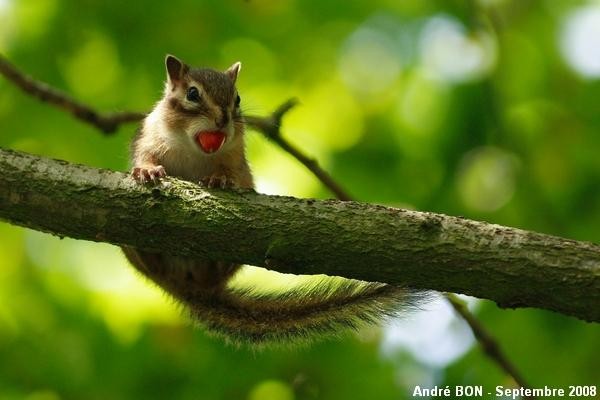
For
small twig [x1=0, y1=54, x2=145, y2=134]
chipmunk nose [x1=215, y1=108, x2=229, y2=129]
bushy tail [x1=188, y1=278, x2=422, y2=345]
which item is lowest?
bushy tail [x1=188, y1=278, x2=422, y2=345]

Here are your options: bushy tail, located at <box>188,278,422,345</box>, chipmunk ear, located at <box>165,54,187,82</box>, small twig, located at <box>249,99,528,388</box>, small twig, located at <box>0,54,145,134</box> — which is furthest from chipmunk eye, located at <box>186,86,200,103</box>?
bushy tail, located at <box>188,278,422,345</box>

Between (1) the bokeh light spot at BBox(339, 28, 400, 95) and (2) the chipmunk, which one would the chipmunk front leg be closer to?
(2) the chipmunk

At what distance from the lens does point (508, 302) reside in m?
3.54

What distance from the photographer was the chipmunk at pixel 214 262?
466 centimetres

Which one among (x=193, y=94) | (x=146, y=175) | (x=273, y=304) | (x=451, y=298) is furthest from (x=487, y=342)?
(x=193, y=94)

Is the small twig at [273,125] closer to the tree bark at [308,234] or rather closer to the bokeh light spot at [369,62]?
the tree bark at [308,234]

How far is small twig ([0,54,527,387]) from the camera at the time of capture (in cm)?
446

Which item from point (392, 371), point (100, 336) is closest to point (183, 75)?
point (100, 336)

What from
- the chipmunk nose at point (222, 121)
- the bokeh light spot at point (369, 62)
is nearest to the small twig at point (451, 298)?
the chipmunk nose at point (222, 121)

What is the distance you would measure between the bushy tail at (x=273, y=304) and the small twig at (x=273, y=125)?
15.4 inches

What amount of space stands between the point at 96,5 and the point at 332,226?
341cm

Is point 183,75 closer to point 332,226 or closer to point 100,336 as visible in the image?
point 100,336

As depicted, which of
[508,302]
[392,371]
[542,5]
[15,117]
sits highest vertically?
[542,5]

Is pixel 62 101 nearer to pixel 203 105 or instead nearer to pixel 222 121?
pixel 203 105
